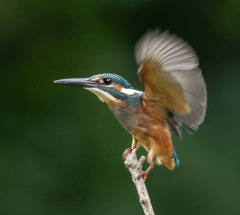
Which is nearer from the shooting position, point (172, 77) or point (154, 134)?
point (172, 77)

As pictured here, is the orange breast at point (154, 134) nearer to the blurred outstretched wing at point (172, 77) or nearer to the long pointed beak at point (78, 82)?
the blurred outstretched wing at point (172, 77)

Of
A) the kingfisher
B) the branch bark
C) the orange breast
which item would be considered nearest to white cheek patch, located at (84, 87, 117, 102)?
the kingfisher

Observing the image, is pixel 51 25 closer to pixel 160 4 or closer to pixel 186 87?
pixel 160 4

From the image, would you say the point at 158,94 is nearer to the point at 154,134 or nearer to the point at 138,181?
the point at 154,134

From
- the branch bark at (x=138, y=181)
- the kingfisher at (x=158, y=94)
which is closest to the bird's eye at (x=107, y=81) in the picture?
the kingfisher at (x=158, y=94)

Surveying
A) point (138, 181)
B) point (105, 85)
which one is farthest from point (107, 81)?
point (138, 181)

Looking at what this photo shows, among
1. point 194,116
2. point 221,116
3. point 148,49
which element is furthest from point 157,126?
point 221,116
